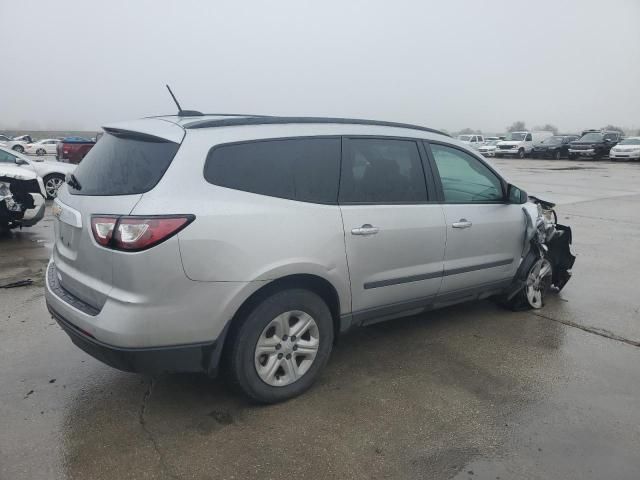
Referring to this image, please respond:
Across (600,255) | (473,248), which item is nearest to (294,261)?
(473,248)

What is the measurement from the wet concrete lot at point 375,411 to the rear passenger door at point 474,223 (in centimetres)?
53

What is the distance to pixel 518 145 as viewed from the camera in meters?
36.6

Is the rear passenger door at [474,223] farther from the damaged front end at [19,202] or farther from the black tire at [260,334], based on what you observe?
the damaged front end at [19,202]

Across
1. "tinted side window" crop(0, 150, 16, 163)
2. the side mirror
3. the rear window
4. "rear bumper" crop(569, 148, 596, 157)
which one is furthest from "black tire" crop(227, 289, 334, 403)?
"rear bumper" crop(569, 148, 596, 157)

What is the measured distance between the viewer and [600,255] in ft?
23.3

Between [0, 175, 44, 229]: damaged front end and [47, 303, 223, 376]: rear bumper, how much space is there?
19.0ft

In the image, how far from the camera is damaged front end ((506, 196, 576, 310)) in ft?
15.1

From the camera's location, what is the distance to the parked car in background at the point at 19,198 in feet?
25.0

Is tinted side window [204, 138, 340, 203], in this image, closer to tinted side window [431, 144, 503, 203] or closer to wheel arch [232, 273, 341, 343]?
wheel arch [232, 273, 341, 343]

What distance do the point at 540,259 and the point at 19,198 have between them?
735 centimetres

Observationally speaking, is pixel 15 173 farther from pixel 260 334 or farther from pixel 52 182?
pixel 260 334

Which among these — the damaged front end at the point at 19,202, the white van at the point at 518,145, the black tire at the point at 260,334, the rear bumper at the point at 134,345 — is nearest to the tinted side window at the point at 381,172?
the black tire at the point at 260,334

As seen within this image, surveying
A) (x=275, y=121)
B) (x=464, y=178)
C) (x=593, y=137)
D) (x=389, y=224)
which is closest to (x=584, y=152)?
(x=593, y=137)

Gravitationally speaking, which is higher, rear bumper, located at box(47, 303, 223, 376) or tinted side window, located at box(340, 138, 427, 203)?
tinted side window, located at box(340, 138, 427, 203)
